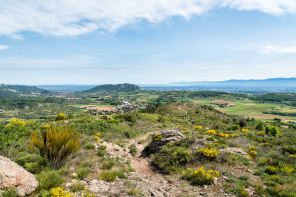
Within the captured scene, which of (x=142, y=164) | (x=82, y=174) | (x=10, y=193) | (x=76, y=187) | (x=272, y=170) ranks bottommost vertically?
(x=142, y=164)

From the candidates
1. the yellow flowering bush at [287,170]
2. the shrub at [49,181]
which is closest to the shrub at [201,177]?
the yellow flowering bush at [287,170]

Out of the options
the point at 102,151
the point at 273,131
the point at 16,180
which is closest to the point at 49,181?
the point at 16,180

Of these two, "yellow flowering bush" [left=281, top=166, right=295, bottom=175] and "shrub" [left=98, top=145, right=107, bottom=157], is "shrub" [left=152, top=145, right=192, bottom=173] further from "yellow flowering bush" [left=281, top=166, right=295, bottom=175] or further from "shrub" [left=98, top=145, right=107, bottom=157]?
"yellow flowering bush" [left=281, top=166, right=295, bottom=175]

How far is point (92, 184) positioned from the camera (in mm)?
6941

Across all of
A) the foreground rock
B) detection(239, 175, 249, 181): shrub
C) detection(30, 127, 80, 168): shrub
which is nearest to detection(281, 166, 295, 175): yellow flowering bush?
detection(239, 175, 249, 181): shrub

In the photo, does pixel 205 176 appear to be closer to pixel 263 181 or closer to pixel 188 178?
pixel 188 178

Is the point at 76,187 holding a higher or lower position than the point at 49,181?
lower

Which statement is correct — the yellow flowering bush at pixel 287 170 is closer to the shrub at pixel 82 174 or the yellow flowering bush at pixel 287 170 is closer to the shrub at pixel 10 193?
the shrub at pixel 82 174

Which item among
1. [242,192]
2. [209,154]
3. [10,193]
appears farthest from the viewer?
[209,154]

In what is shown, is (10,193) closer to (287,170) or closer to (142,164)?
(142,164)

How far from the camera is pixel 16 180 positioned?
5.37 m

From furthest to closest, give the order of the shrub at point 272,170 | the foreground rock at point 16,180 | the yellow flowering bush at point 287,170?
the shrub at point 272,170, the yellow flowering bush at point 287,170, the foreground rock at point 16,180

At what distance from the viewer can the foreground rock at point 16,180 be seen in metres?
5.11

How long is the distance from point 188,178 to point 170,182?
1.09m
